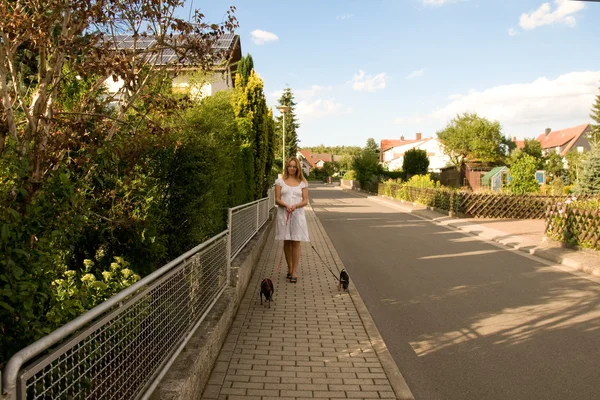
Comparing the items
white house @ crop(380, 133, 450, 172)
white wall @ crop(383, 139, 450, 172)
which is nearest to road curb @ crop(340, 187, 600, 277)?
white wall @ crop(383, 139, 450, 172)

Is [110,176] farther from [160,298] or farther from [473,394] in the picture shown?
[473,394]

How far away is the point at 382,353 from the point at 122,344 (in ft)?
9.58

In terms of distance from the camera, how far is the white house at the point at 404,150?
88.9 meters

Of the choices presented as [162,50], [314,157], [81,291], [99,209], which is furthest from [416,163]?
[314,157]

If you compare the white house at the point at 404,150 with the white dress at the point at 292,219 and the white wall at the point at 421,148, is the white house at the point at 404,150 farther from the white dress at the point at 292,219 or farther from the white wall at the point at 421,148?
the white dress at the point at 292,219

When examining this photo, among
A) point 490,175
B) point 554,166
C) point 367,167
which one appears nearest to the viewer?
point 490,175

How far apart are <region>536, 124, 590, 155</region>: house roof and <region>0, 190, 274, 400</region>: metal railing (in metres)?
84.7

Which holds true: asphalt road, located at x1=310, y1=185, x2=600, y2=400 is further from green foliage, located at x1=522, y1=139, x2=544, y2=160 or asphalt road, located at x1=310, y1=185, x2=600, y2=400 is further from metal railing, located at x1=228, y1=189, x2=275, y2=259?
green foliage, located at x1=522, y1=139, x2=544, y2=160

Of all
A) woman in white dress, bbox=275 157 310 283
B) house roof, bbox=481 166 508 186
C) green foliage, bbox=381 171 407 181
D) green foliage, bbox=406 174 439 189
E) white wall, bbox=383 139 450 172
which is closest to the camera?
woman in white dress, bbox=275 157 310 283

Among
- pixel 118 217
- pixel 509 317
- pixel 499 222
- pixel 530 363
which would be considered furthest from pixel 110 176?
pixel 499 222

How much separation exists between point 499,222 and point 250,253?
15.2 metres

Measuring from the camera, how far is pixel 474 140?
184 ft

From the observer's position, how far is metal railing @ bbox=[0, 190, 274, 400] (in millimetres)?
1850

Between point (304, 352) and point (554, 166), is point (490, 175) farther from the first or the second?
point (304, 352)
